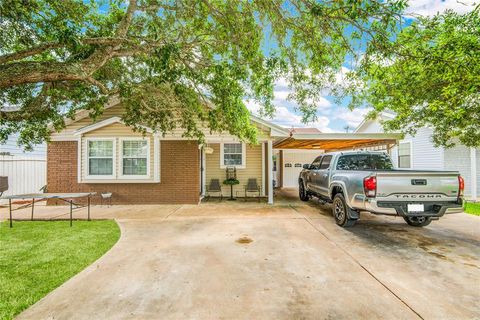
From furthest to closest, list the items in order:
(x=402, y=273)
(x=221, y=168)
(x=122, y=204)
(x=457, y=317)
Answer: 1. (x=221, y=168)
2. (x=122, y=204)
3. (x=402, y=273)
4. (x=457, y=317)

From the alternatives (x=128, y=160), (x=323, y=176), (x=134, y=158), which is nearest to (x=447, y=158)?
(x=323, y=176)

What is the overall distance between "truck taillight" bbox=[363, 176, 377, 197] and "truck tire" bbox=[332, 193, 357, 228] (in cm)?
111

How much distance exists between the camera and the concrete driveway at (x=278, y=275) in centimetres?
280

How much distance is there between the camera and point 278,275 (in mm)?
3674

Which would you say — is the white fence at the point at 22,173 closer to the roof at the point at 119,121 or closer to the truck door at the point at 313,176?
the roof at the point at 119,121

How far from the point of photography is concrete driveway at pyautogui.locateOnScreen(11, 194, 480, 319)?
2.80 m

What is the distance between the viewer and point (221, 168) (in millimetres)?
12344

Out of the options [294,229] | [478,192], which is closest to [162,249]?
[294,229]

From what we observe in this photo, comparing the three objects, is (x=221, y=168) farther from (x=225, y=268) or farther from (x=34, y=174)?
(x=34, y=174)

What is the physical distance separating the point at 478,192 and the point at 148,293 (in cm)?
1489

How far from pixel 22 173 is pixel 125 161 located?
7.08 m

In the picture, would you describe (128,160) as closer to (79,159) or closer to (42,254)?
(79,159)

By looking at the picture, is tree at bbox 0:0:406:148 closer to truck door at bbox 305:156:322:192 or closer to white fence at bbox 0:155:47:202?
truck door at bbox 305:156:322:192

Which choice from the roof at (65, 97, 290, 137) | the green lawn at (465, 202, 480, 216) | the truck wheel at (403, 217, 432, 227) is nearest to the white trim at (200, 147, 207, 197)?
the roof at (65, 97, 290, 137)
